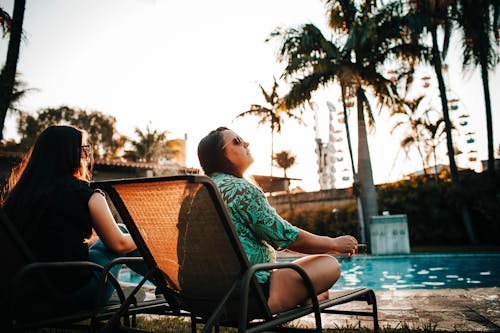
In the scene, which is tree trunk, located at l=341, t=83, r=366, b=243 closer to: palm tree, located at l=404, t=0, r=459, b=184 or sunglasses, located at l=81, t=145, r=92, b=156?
palm tree, located at l=404, t=0, r=459, b=184

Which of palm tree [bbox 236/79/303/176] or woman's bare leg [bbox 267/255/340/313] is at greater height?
palm tree [bbox 236/79/303/176]

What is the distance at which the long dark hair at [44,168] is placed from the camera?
185 centimetres

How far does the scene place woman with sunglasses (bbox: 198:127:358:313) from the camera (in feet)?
5.16

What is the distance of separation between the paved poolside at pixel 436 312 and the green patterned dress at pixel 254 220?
1.55 m

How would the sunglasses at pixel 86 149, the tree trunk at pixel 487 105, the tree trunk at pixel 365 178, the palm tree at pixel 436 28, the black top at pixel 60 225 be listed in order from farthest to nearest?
the tree trunk at pixel 365 178, the palm tree at pixel 436 28, the tree trunk at pixel 487 105, the sunglasses at pixel 86 149, the black top at pixel 60 225

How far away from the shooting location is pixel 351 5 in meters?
16.1

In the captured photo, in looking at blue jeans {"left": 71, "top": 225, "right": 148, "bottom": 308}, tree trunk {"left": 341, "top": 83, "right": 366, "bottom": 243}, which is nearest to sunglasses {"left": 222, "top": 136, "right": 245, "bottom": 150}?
blue jeans {"left": 71, "top": 225, "right": 148, "bottom": 308}

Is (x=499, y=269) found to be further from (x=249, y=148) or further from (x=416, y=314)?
(x=249, y=148)

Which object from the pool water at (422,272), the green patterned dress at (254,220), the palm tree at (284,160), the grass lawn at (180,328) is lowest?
the pool water at (422,272)

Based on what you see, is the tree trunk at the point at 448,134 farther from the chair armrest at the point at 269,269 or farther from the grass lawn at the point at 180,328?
the chair armrest at the point at 269,269

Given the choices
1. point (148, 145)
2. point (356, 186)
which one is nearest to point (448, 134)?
point (356, 186)

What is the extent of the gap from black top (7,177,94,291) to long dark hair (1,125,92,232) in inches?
1.7

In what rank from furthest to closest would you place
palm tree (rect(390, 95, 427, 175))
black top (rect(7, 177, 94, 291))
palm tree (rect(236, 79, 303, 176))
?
1. palm tree (rect(236, 79, 303, 176))
2. palm tree (rect(390, 95, 427, 175))
3. black top (rect(7, 177, 94, 291))

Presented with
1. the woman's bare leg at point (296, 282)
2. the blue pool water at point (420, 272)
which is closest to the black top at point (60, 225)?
the woman's bare leg at point (296, 282)
